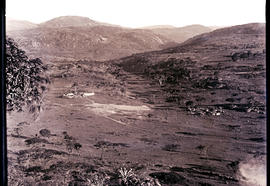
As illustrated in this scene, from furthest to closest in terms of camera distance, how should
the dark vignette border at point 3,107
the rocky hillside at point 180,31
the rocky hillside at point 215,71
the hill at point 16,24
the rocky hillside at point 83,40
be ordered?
1. the rocky hillside at point 83,40
2. the hill at point 16,24
3. the rocky hillside at point 180,31
4. the rocky hillside at point 215,71
5. the dark vignette border at point 3,107

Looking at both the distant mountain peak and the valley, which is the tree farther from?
the distant mountain peak

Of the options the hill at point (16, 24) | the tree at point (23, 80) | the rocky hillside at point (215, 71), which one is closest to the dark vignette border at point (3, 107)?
the tree at point (23, 80)

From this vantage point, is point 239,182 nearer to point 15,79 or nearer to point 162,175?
point 162,175

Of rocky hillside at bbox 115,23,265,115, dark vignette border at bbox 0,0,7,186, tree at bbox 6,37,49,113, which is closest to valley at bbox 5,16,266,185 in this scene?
rocky hillside at bbox 115,23,265,115

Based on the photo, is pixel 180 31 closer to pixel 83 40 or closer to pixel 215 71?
pixel 215 71

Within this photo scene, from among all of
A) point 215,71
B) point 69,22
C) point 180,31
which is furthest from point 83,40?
point 215,71

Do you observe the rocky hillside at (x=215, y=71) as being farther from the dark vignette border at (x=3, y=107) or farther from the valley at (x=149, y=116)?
the dark vignette border at (x=3, y=107)

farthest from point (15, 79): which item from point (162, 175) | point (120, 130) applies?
point (162, 175)
